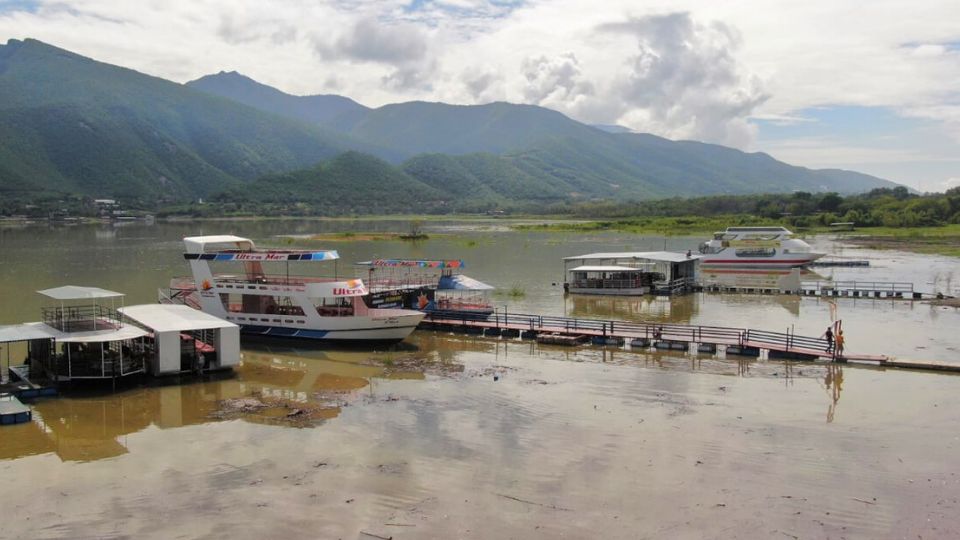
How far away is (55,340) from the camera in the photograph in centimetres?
2080

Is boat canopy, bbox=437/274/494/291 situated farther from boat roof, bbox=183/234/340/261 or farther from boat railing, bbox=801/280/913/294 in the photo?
boat railing, bbox=801/280/913/294

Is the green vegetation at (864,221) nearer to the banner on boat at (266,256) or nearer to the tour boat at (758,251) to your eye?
the tour boat at (758,251)

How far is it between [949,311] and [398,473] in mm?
34141

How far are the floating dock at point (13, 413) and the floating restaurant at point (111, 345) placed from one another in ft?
7.69

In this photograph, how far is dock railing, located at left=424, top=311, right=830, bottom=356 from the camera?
27109mm

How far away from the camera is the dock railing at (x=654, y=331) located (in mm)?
27109

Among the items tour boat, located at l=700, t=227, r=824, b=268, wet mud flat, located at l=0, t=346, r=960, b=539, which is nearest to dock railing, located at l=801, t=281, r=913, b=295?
tour boat, located at l=700, t=227, r=824, b=268

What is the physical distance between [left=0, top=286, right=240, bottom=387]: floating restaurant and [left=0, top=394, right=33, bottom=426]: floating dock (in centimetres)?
234

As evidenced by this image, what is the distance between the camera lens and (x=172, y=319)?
2378 cm

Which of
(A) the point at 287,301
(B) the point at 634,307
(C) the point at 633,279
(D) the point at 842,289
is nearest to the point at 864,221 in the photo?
(D) the point at 842,289

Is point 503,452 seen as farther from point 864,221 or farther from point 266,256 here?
point 864,221

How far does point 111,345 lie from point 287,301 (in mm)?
8591

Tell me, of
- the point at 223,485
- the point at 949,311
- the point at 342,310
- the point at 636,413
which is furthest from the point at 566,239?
the point at 223,485

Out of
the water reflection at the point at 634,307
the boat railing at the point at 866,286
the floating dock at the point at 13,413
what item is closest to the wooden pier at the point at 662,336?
the water reflection at the point at 634,307
